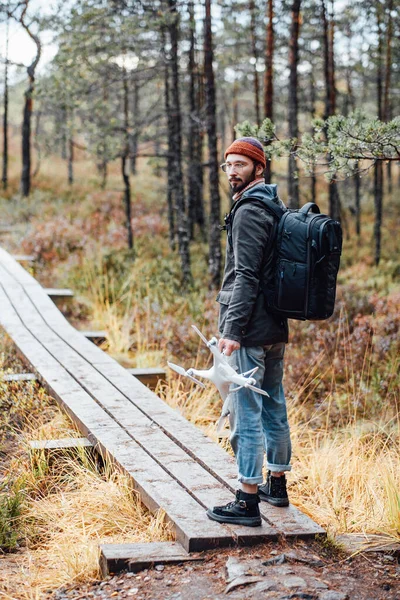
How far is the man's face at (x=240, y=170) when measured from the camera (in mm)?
4277

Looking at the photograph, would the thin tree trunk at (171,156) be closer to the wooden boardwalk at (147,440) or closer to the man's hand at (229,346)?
the wooden boardwalk at (147,440)

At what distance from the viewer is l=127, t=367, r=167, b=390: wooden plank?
7818mm

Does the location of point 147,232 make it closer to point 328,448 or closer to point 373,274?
point 373,274

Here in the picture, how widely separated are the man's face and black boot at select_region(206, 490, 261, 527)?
1904 millimetres

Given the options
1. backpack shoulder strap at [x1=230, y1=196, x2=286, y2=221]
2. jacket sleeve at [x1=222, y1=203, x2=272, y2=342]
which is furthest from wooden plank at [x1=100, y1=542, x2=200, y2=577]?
backpack shoulder strap at [x1=230, y1=196, x2=286, y2=221]

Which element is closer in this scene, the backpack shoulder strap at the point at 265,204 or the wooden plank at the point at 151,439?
the backpack shoulder strap at the point at 265,204

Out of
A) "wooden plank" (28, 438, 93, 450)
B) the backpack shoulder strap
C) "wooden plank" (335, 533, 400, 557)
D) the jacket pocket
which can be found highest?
the backpack shoulder strap

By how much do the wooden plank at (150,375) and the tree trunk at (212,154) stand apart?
16.6 feet

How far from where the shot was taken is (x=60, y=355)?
8.11 meters

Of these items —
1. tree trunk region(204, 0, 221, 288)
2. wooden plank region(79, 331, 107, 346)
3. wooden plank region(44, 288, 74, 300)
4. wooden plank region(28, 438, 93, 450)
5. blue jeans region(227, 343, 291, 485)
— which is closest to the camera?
blue jeans region(227, 343, 291, 485)

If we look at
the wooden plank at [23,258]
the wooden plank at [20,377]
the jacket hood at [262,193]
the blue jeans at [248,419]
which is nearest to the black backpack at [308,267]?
the jacket hood at [262,193]

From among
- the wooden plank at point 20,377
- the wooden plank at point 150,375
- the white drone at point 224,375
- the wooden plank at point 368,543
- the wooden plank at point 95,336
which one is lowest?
the wooden plank at point 368,543

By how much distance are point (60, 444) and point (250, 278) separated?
236cm

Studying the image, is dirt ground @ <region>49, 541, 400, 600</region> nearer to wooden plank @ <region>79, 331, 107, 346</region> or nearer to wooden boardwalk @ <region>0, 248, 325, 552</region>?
wooden boardwalk @ <region>0, 248, 325, 552</region>
